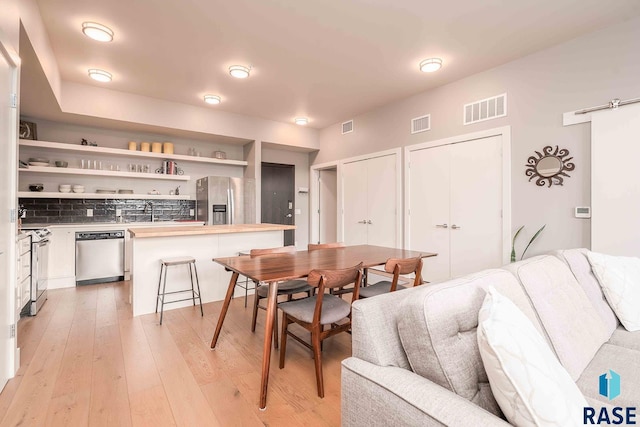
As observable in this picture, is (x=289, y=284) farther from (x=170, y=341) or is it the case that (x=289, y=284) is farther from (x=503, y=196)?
(x=503, y=196)

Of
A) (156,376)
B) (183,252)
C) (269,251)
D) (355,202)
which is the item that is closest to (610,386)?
(269,251)

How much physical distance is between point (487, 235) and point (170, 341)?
12.1ft

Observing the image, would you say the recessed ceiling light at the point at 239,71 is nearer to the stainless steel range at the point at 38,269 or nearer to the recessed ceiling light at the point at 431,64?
the recessed ceiling light at the point at 431,64

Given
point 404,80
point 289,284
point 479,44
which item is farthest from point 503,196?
point 289,284

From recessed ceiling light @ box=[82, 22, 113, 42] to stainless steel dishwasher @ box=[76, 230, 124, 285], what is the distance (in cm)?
274

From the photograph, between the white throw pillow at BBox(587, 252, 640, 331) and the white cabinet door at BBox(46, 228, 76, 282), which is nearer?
the white throw pillow at BBox(587, 252, 640, 331)

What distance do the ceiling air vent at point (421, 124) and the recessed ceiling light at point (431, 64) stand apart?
84cm

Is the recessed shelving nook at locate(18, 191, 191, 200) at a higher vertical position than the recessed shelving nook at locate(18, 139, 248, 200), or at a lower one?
lower

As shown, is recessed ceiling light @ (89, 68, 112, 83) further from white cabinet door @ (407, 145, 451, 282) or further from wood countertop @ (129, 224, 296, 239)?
white cabinet door @ (407, 145, 451, 282)

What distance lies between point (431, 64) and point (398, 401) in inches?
146

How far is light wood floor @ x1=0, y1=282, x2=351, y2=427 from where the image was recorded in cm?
169

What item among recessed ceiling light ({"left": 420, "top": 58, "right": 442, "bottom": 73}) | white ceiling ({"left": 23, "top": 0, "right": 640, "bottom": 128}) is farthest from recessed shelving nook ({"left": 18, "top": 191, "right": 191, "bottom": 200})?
recessed ceiling light ({"left": 420, "top": 58, "right": 442, "bottom": 73})

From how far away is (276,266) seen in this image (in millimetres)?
2172

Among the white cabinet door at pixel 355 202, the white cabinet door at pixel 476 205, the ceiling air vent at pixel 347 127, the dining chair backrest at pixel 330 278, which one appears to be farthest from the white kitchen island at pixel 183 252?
the ceiling air vent at pixel 347 127
